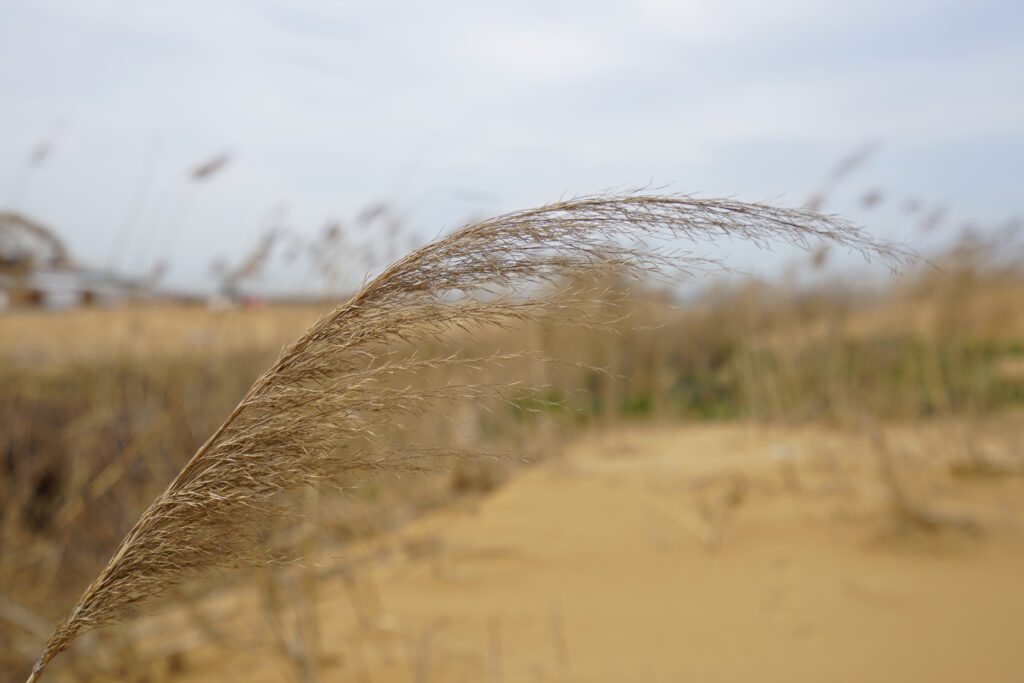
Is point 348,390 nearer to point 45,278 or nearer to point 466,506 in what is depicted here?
point 45,278

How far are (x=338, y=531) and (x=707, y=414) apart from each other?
7.93 m

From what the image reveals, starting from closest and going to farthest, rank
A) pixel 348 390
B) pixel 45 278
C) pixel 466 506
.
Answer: pixel 348 390 < pixel 45 278 < pixel 466 506

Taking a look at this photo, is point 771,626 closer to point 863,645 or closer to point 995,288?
point 863,645

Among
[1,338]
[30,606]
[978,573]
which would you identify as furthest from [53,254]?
[978,573]

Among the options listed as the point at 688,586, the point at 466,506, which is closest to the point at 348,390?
the point at 688,586

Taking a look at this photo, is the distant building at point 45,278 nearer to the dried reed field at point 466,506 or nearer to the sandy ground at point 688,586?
the dried reed field at point 466,506

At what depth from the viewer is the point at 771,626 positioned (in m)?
4.25

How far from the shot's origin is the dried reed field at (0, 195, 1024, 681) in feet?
4.42

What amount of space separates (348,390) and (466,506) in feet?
17.5

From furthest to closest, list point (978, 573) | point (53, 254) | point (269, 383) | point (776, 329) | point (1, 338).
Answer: point (776, 329), point (1, 338), point (978, 573), point (53, 254), point (269, 383)

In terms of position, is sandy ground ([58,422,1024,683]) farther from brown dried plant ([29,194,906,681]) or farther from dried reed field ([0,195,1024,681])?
brown dried plant ([29,194,906,681])

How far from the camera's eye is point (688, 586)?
16.1ft

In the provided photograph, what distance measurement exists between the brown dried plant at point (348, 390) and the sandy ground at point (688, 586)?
203 centimetres

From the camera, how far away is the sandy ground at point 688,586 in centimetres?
381
